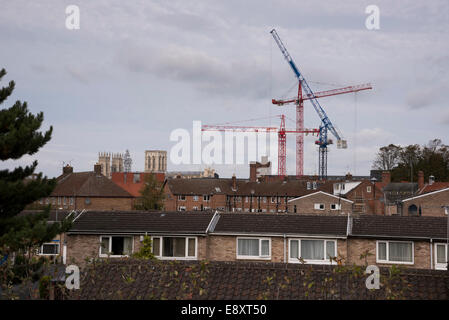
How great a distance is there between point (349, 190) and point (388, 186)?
2056 cm

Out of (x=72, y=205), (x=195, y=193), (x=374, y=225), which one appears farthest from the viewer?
(x=195, y=193)

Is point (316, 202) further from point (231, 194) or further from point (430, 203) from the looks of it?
point (231, 194)

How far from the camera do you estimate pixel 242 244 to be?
24844 mm

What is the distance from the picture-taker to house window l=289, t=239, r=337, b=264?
2408 centimetres

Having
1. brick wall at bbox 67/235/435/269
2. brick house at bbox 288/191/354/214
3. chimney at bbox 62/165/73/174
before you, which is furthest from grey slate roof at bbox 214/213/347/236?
chimney at bbox 62/165/73/174

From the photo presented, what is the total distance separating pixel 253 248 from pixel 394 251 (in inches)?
292

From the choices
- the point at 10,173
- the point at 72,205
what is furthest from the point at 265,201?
the point at 10,173

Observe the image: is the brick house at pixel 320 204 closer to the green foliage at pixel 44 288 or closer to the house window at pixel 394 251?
the house window at pixel 394 251

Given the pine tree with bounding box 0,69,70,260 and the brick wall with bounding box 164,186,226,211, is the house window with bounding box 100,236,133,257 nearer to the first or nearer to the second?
the pine tree with bounding box 0,69,70,260

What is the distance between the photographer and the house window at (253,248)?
80.6 ft

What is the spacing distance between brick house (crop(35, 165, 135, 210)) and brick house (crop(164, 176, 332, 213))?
16985 millimetres

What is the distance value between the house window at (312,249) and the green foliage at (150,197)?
45539mm

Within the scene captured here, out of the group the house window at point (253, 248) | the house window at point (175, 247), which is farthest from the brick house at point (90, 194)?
the house window at point (253, 248)
